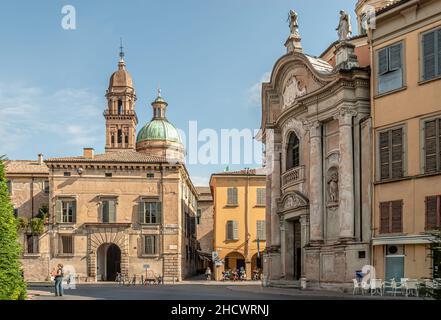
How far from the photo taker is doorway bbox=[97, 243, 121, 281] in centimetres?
5527

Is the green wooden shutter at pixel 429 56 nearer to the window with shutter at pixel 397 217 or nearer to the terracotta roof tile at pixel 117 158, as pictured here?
the window with shutter at pixel 397 217

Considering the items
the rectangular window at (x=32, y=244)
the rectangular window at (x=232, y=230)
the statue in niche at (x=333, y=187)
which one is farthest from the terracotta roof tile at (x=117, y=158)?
the statue in niche at (x=333, y=187)

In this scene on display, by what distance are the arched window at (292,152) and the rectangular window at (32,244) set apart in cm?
2716

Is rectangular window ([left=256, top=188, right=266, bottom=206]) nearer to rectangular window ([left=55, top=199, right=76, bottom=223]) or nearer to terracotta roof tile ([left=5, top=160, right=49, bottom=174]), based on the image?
rectangular window ([left=55, top=199, right=76, bottom=223])

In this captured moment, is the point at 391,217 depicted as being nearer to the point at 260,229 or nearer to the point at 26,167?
the point at 260,229

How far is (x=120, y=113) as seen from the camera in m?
93.4

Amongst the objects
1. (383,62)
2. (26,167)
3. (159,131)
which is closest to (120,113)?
(159,131)

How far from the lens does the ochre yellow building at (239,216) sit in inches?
2485

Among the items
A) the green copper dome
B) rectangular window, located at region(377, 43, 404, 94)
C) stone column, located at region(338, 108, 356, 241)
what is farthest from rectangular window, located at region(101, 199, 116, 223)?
the green copper dome

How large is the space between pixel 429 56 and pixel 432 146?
3442 mm

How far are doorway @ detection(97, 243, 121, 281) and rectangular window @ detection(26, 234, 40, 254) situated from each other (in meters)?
5.12

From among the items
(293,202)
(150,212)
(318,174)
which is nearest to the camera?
(318,174)

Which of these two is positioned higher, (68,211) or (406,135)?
(406,135)

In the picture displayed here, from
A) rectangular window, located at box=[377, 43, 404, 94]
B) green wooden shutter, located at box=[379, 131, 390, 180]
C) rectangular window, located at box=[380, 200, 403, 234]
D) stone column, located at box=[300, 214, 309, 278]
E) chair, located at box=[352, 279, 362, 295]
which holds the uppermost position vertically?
rectangular window, located at box=[377, 43, 404, 94]
